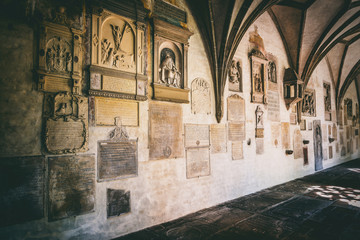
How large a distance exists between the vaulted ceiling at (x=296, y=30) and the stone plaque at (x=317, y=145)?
3.35m

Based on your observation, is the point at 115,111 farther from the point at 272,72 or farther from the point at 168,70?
the point at 272,72

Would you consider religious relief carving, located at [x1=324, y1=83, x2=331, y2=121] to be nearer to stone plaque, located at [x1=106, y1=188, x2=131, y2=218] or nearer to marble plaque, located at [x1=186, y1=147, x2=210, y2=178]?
marble plaque, located at [x1=186, y1=147, x2=210, y2=178]

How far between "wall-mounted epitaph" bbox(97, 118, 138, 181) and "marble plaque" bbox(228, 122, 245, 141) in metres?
3.41

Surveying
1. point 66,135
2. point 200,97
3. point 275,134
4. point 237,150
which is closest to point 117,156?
point 66,135

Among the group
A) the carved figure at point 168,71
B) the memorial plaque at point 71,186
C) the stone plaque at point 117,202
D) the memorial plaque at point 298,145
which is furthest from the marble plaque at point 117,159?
the memorial plaque at point 298,145

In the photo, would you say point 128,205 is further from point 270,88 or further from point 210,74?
point 270,88

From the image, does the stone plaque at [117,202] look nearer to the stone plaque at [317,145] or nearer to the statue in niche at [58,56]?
the statue in niche at [58,56]

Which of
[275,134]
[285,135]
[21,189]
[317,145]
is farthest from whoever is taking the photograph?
[317,145]

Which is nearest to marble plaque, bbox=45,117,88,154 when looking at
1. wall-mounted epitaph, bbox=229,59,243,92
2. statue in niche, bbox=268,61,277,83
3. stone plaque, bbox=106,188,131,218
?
stone plaque, bbox=106,188,131,218

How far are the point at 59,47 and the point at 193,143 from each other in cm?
382

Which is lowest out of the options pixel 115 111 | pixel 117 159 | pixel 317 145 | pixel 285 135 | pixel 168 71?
pixel 317 145

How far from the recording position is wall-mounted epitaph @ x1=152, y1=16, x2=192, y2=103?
5.06 meters

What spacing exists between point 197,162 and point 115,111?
271 cm

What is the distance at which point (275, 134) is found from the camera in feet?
27.9
